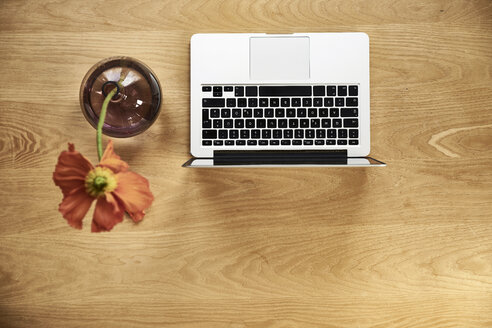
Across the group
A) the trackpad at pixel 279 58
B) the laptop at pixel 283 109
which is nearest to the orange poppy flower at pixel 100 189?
the laptop at pixel 283 109

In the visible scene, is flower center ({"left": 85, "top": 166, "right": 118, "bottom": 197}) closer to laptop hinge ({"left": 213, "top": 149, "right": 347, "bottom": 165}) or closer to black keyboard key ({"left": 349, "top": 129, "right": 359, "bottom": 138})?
laptop hinge ({"left": 213, "top": 149, "right": 347, "bottom": 165})

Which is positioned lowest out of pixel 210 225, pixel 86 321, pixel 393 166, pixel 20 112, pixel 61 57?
pixel 86 321

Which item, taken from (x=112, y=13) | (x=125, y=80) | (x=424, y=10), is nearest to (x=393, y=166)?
(x=424, y=10)

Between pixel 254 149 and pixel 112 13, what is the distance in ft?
1.38

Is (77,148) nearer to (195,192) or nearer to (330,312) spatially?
(195,192)

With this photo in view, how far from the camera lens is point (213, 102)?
2.54ft

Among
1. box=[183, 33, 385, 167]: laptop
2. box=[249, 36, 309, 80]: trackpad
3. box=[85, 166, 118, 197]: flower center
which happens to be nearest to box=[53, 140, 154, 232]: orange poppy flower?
box=[85, 166, 118, 197]: flower center

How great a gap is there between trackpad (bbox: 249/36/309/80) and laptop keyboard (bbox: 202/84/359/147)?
29 mm

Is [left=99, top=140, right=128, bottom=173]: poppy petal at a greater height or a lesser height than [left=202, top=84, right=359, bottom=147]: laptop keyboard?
lesser

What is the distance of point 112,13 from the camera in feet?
2.64

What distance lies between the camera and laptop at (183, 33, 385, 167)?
0.77 meters

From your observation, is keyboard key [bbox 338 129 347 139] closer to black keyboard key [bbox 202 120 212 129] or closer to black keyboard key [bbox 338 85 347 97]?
black keyboard key [bbox 338 85 347 97]

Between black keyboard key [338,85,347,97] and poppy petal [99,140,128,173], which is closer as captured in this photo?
poppy petal [99,140,128,173]

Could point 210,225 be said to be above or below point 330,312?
above
